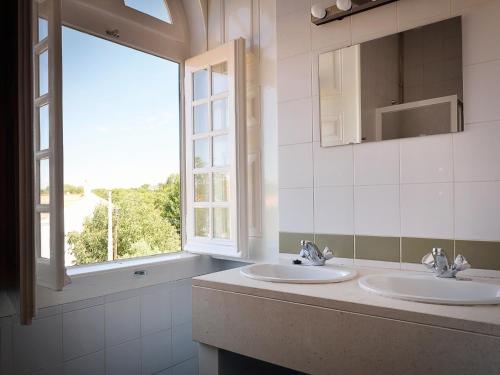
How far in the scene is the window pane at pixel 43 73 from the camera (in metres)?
1.45

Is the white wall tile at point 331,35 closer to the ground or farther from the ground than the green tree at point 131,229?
farther from the ground

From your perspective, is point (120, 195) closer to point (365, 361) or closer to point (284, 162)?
point (284, 162)

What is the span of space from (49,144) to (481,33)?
172 centimetres

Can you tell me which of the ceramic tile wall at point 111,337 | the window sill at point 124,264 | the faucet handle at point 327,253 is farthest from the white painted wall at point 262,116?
the ceramic tile wall at point 111,337

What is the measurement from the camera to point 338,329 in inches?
50.0

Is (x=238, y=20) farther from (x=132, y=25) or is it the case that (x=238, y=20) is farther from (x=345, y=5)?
(x=345, y=5)

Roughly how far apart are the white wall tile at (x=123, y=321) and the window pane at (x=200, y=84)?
4.20ft

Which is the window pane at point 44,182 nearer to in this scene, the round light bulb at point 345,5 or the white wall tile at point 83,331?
the white wall tile at point 83,331

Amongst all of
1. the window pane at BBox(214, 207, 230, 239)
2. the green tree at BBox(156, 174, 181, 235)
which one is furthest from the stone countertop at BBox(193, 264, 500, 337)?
the green tree at BBox(156, 174, 181, 235)

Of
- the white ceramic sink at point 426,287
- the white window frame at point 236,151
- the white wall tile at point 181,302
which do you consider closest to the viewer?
the white ceramic sink at point 426,287

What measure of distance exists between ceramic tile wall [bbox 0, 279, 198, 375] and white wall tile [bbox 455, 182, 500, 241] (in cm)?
156

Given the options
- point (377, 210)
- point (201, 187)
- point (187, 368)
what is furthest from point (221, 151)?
point (187, 368)

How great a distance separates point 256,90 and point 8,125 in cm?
128

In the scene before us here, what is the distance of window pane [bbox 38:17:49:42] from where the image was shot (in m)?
1.44
